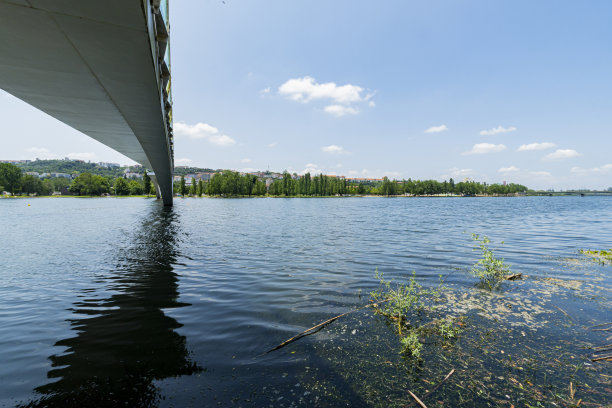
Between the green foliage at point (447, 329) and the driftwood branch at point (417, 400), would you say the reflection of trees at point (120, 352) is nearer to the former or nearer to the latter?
the driftwood branch at point (417, 400)

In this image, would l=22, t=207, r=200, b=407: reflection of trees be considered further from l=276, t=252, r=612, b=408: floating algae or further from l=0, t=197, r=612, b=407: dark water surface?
l=276, t=252, r=612, b=408: floating algae

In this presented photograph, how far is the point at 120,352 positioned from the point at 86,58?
9567 mm

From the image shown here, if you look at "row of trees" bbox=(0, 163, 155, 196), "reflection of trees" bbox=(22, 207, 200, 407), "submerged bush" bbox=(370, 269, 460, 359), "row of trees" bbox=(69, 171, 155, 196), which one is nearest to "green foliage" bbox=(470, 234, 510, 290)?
"submerged bush" bbox=(370, 269, 460, 359)

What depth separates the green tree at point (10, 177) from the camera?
123 meters

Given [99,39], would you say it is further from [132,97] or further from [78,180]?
[78,180]

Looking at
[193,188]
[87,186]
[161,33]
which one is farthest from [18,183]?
[161,33]

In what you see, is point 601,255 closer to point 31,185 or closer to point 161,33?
point 161,33

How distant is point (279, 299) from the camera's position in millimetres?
8508

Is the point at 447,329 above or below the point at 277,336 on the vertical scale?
above

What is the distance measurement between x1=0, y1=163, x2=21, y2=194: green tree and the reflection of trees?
174m

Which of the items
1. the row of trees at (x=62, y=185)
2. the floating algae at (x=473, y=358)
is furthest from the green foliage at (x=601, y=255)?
the row of trees at (x=62, y=185)

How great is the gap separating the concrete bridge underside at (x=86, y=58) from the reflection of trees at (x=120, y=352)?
780 centimetres

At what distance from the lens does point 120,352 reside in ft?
17.9

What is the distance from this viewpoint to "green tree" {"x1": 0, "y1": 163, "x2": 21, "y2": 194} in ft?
404
